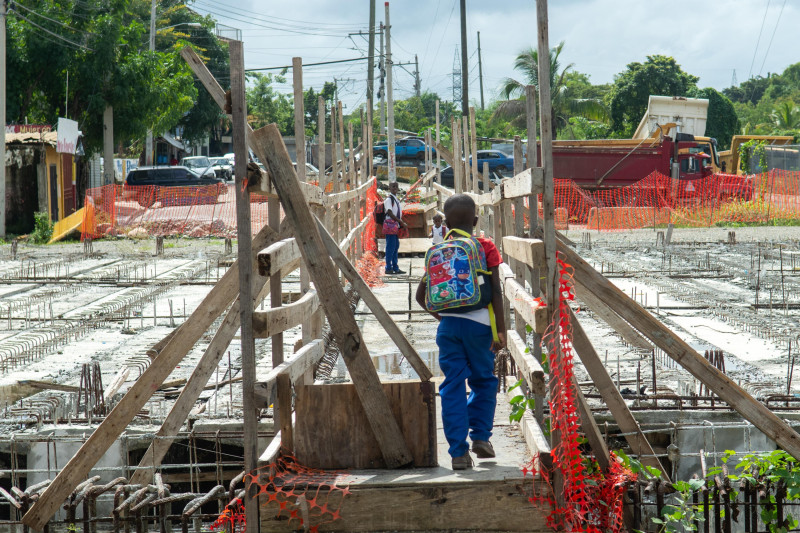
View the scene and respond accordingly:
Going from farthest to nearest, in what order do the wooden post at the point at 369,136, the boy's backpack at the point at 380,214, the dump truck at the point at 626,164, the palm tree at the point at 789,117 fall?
1. the palm tree at the point at 789,117
2. the dump truck at the point at 626,164
3. the wooden post at the point at 369,136
4. the boy's backpack at the point at 380,214

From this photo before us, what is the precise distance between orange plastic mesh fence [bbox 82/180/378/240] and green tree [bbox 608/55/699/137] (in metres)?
27.6

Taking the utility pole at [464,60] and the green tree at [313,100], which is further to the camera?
the green tree at [313,100]

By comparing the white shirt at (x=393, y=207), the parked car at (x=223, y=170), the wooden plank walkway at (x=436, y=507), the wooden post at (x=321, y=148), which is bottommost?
the wooden plank walkway at (x=436, y=507)

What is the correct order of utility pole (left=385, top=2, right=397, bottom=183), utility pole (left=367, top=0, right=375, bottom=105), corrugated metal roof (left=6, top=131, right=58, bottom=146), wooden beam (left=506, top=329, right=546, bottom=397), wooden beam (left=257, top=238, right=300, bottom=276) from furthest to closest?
utility pole (left=367, top=0, right=375, bottom=105)
corrugated metal roof (left=6, top=131, right=58, bottom=146)
utility pole (left=385, top=2, right=397, bottom=183)
wooden beam (left=506, top=329, right=546, bottom=397)
wooden beam (left=257, top=238, right=300, bottom=276)

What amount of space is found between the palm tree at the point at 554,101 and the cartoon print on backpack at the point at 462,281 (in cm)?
4183

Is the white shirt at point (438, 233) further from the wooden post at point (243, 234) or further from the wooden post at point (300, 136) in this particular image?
the wooden post at point (243, 234)

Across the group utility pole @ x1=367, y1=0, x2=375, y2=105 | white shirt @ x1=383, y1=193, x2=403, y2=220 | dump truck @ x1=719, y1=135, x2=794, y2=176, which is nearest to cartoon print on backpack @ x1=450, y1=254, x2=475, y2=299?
white shirt @ x1=383, y1=193, x2=403, y2=220

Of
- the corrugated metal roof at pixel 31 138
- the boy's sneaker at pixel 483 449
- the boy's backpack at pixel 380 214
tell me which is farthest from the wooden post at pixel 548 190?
the corrugated metal roof at pixel 31 138

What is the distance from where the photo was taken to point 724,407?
22.8ft

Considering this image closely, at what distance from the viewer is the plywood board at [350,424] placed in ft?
14.9

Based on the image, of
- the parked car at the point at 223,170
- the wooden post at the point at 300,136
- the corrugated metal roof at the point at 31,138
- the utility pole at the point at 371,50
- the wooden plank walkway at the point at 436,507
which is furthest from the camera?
the parked car at the point at 223,170

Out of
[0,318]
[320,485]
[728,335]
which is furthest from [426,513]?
[0,318]

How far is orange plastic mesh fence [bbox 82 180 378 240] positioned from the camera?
27.0 metres

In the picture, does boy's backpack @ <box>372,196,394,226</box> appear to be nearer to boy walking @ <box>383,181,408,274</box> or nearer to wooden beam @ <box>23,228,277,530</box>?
boy walking @ <box>383,181,408,274</box>
